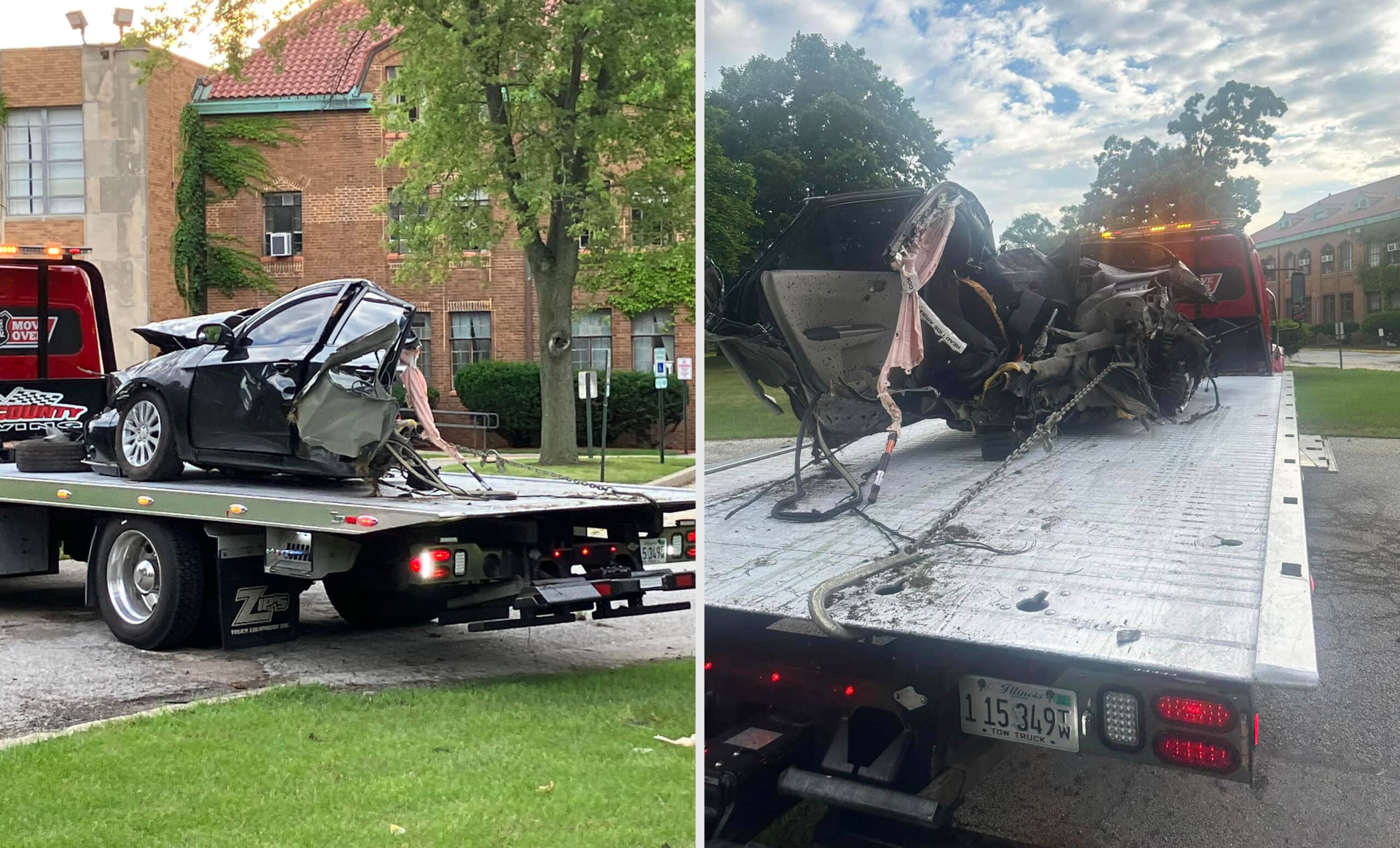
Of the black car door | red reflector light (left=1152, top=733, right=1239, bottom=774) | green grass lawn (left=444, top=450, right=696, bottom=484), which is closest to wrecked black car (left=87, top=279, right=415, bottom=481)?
the black car door

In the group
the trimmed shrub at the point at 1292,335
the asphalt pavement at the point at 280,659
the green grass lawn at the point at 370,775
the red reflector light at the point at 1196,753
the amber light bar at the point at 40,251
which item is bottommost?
the asphalt pavement at the point at 280,659

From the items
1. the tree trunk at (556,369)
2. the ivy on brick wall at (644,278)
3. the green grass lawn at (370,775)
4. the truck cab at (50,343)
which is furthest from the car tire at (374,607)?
the tree trunk at (556,369)

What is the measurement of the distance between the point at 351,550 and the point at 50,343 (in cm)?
463

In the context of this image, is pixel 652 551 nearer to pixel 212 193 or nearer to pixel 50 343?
pixel 50 343

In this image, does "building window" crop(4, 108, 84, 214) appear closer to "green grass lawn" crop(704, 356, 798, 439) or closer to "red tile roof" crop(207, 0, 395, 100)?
"red tile roof" crop(207, 0, 395, 100)

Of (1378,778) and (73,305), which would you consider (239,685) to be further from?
(1378,778)

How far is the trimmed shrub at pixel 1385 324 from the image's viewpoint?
2342mm

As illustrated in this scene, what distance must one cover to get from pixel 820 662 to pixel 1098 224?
1179 mm

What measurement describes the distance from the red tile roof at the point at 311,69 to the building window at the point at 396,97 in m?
0.54

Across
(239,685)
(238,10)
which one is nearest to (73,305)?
(239,685)

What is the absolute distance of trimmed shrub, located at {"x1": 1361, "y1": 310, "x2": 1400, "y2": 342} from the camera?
92.2 inches

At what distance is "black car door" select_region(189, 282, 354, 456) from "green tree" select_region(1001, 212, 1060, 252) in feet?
15.9

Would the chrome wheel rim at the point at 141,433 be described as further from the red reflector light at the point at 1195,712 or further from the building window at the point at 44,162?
the building window at the point at 44,162

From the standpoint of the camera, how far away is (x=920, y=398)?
10.7ft
